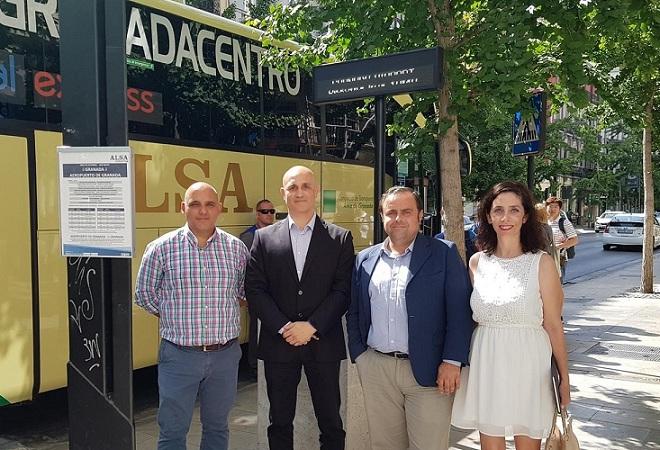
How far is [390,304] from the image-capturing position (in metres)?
3.04

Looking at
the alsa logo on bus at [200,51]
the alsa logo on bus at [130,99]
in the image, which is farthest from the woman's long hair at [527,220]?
the alsa logo on bus at [200,51]

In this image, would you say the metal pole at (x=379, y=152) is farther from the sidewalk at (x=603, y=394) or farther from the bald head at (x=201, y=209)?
the sidewalk at (x=603, y=394)

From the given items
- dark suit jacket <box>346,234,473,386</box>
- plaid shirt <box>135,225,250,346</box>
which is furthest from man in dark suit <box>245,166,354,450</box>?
dark suit jacket <box>346,234,473,386</box>

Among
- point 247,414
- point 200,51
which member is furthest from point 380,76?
point 247,414

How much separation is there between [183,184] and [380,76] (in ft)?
7.61

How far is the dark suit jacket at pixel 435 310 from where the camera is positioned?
2951mm

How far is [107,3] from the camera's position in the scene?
2812 millimetres

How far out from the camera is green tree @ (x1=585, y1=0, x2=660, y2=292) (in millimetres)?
4887

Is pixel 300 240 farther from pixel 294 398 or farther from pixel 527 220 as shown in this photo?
pixel 527 220

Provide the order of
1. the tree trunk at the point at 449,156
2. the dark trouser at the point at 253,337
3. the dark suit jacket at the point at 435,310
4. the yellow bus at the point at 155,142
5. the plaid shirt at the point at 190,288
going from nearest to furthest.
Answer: the dark suit jacket at the point at 435,310 → the plaid shirt at the point at 190,288 → the dark trouser at the point at 253,337 → the yellow bus at the point at 155,142 → the tree trunk at the point at 449,156

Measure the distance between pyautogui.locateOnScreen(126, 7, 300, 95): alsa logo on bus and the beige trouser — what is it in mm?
3322

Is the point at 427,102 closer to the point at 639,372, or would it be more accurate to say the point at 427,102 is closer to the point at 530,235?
the point at 530,235

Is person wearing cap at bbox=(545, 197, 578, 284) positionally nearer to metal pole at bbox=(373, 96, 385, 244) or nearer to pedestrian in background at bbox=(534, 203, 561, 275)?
pedestrian in background at bbox=(534, 203, 561, 275)

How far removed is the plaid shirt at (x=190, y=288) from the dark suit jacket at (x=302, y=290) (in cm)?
14
